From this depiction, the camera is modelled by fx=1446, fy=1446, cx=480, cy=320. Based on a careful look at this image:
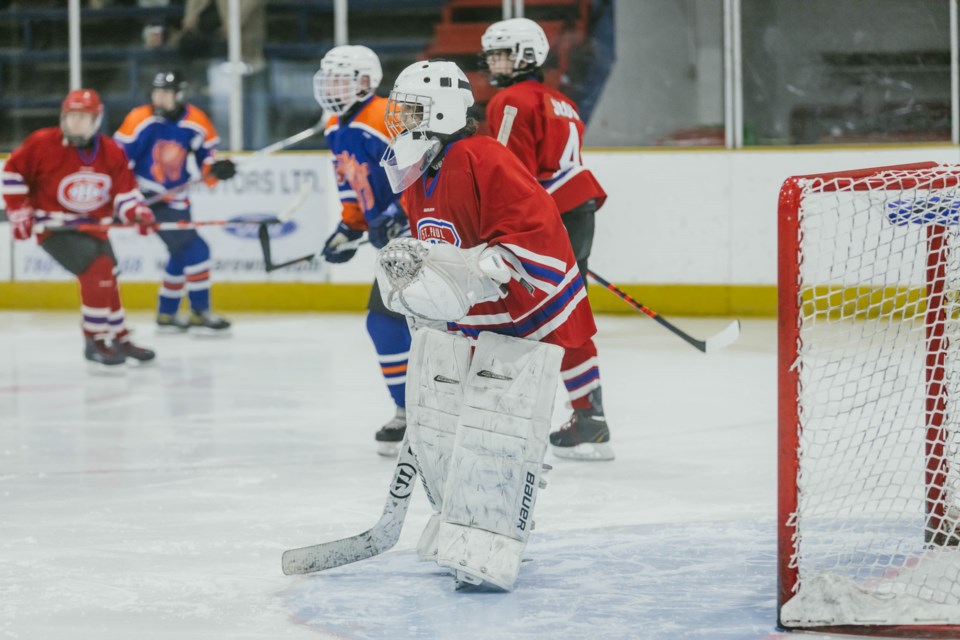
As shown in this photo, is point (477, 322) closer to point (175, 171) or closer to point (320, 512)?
point (320, 512)

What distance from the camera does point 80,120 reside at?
5719 mm

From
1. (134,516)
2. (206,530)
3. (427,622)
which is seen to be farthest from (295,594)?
(134,516)

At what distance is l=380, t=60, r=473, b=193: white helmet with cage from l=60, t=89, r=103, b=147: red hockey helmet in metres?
3.34

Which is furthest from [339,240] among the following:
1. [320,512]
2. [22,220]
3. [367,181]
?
[22,220]

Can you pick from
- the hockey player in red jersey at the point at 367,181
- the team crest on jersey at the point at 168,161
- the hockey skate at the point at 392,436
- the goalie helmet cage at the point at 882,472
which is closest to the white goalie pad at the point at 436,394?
the goalie helmet cage at the point at 882,472

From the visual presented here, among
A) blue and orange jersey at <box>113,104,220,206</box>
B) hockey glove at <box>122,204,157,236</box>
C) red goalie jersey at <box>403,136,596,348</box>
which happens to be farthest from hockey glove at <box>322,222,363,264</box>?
blue and orange jersey at <box>113,104,220,206</box>

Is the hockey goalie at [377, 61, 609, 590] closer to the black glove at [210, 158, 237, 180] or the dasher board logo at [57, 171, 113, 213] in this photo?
the dasher board logo at [57, 171, 113, 213]

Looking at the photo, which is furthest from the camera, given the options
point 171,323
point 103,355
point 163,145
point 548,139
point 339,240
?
point 171,323

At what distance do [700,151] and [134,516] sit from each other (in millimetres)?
4580

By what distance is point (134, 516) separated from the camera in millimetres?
3283

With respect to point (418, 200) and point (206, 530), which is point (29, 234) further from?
point (418, 200)

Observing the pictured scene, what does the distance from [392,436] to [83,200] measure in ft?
8.15

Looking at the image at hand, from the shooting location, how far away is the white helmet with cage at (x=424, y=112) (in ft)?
8.59

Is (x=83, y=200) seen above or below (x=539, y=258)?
above
